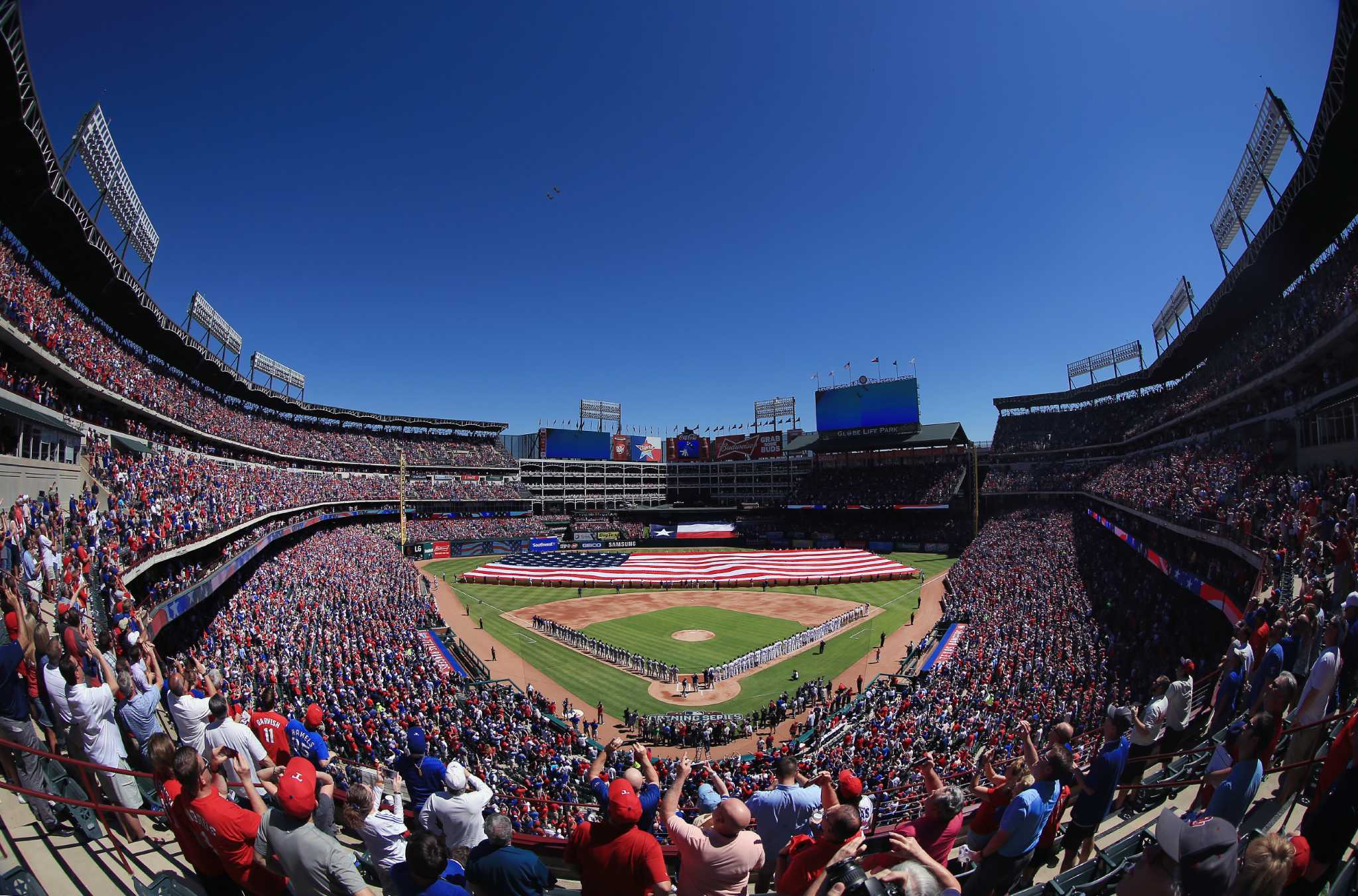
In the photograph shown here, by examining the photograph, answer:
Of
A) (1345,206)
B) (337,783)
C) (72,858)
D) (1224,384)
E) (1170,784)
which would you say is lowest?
(337,783)

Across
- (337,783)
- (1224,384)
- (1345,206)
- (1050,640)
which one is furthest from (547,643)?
(1345,206)

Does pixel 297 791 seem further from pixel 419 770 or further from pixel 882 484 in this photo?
pixel 882 484

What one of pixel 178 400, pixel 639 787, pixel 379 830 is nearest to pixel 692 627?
pixel 639 787

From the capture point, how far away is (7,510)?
15.3m

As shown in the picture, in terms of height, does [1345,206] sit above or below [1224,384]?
above

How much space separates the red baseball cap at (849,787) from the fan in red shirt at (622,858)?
1.50m

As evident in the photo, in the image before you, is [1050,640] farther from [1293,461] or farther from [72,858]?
[72,858]

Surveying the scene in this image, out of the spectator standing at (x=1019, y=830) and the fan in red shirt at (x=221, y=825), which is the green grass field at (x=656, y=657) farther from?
the fan in red shirt at (x=221, y=825)

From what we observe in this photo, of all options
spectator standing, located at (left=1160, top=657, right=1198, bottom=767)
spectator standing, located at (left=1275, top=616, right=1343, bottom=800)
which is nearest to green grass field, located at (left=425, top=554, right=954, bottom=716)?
spectator standing, located at (left=1160, top=657, right=1198, bottom=767)

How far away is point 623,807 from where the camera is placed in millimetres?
4020

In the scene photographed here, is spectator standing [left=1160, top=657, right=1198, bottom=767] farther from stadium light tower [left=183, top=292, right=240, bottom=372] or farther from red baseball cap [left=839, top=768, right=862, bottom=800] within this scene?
stadium light tower [left=183, top=292, right=240, bottom=372]

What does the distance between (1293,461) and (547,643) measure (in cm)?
3328

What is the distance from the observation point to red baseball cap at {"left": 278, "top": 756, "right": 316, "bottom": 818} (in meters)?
4.05

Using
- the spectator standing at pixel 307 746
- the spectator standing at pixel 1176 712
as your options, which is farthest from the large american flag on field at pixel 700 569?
the spectator standing at pixel 307 746
